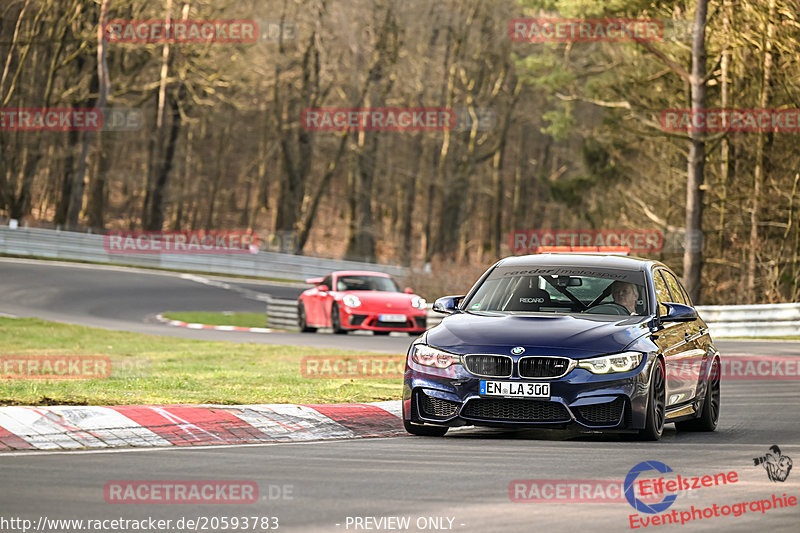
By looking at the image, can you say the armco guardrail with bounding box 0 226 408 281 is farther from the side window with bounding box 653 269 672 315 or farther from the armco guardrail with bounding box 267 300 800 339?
the side window with bounding box 653 269 672 315

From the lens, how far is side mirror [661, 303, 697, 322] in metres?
11.2

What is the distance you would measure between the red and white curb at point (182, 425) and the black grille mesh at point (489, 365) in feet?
4.39

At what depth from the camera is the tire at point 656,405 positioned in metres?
10.4

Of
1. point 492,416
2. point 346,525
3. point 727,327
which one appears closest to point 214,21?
point 727,327

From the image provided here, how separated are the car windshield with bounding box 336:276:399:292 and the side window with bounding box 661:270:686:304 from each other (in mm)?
16350

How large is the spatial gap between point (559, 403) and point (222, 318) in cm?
2556

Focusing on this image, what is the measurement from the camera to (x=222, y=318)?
1374 inches
